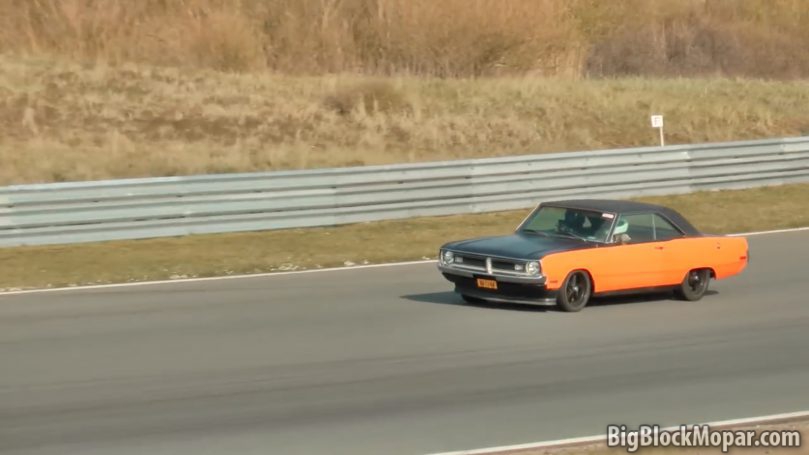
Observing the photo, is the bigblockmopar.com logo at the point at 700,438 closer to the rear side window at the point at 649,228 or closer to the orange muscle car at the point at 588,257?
the orange muscle car at the point at 588,257

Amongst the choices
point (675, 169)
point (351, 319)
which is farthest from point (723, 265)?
point (675, 169)

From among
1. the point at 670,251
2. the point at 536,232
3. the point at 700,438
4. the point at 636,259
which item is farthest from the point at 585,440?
the point at 670,251

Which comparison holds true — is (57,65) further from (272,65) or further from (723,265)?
(723,265)

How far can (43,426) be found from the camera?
8547 millimetres

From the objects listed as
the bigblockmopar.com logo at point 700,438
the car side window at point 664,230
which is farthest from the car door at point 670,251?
the bigblockmopar.com logo at point 700,438

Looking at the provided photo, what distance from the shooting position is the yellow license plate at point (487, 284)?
43.7 feet

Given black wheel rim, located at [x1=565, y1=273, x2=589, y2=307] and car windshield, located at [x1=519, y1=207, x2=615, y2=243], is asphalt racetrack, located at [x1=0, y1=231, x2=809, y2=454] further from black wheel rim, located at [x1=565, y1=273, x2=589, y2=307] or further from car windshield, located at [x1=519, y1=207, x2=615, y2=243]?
car windshield, located at [x1=519, y1=207, x2=615, y2=243]

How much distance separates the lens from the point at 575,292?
13.6 meters

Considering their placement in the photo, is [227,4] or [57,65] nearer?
[57,65]

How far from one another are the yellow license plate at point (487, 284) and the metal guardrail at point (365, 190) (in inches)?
309

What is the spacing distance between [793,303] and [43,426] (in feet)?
28.8

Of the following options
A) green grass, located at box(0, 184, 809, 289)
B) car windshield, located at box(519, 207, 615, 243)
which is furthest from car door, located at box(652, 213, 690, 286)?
green grass, located at box(0, 184, 809, 289)

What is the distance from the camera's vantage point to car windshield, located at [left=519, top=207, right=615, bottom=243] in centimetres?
1403

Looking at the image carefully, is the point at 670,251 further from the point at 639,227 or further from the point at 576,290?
the point at 576,290
